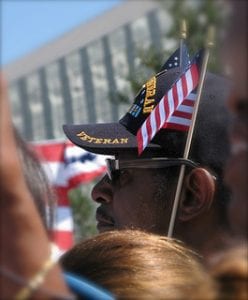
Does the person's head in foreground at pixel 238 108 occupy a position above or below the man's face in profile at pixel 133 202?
above

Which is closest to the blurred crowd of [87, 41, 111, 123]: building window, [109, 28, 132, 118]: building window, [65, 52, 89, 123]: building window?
[109, 28, 132, 118]: building window

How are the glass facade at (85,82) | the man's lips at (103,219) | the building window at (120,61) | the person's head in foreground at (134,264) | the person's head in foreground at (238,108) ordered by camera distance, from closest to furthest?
the person's head in foreground at (238,108), the person's head in foreground at (134,264), the man's lips at (103,219), the building window at (120,61), the glass facade at (85,82)

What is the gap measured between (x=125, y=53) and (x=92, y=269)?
391 inches

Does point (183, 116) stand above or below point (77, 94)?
above

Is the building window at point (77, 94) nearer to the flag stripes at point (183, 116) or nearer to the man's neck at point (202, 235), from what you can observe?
the flag stripes at point (183, 116)

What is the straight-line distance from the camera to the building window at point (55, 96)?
436 inches

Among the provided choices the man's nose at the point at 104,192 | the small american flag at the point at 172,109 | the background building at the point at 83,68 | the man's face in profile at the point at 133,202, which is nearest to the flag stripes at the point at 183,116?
the small american flag at the point at 172,109

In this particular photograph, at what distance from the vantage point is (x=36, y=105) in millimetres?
13516

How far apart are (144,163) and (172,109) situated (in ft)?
0.56

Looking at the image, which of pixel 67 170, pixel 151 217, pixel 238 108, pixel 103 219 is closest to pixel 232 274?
pixel 238 108

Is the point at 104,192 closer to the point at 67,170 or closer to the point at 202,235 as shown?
the point at 202,235

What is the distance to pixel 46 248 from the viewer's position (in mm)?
1112

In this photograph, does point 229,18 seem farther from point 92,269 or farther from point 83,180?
point 83,180

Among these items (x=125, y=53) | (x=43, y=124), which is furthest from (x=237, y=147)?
(x=43, y=124)
